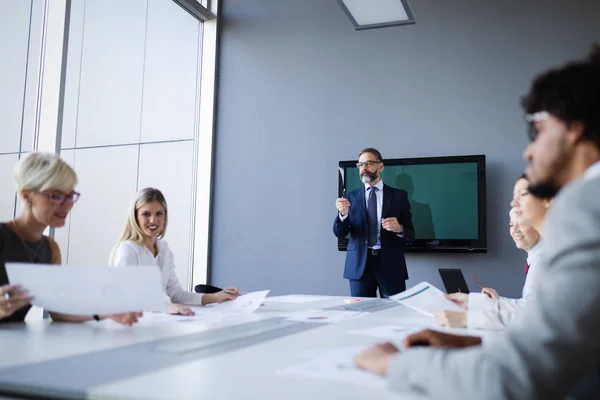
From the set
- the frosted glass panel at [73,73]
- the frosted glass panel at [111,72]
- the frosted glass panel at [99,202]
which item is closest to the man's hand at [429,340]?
the frosted glass panel at [73,73]

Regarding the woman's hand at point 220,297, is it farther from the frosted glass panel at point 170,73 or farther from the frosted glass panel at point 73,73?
the frosted glass panel at point 170,73

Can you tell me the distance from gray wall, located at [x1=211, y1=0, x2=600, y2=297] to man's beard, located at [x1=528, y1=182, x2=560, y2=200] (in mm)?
3580

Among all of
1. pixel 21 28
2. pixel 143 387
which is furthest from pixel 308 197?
pixel 143 387

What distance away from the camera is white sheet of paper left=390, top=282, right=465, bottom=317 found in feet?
6.27

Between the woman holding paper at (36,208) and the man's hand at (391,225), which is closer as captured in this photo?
the woman holding paper at (36,208)

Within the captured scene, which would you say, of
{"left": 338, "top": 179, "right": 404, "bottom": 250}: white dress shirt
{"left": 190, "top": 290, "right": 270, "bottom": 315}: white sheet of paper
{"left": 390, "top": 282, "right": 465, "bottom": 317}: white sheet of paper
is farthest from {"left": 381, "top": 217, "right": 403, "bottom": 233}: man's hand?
{"left": 190, "top": 290, "right": 270, "bottom": 315}: white sheet of paper

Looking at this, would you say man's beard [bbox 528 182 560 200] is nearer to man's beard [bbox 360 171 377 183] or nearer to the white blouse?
the white blouse

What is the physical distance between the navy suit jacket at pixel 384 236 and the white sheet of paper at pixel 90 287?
2.37 metres

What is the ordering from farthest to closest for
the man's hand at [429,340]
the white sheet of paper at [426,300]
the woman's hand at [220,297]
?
the woman's hand at [220,297] → the white sheet of paper at [426,300] → the man's hand at [429,340]

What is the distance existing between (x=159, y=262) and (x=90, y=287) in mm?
1045

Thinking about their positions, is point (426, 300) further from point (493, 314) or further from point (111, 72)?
point (111, 72)

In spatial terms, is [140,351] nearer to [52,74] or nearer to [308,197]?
[52,74]

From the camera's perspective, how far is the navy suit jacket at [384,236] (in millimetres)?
3740

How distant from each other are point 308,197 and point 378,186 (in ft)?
3.81
